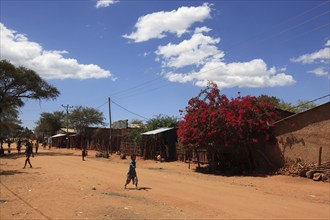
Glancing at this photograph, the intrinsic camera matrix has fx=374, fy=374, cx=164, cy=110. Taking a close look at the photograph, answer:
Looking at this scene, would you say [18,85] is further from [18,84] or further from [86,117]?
[86,117]

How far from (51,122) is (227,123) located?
271 ft

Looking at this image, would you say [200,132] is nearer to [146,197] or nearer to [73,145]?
[146,197]

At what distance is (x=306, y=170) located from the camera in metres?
19.1

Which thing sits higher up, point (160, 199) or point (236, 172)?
point (236, 172)

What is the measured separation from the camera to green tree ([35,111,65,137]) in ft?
316

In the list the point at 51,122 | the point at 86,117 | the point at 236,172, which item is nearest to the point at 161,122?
the point at 236,172

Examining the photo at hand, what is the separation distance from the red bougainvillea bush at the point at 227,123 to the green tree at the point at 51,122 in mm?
78795

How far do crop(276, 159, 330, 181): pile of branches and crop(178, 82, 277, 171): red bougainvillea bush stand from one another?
6.61 feet

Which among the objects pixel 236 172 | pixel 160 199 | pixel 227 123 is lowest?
pixel 160 199

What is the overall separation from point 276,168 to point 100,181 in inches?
394

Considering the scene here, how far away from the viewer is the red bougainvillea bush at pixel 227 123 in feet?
69.1

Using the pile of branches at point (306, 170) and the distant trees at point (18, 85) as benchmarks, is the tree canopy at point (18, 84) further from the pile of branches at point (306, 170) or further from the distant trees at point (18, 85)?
the pile of branches at point (306, 170)

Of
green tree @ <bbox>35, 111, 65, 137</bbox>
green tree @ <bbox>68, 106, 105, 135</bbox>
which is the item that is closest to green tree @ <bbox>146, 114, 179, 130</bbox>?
green tree @ <bbox>68, 106, 105, 135</bbox>

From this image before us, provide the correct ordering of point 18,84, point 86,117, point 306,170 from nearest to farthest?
point 306,170
point 18,84
point 86,117
